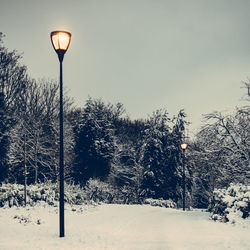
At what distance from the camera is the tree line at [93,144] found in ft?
59.7

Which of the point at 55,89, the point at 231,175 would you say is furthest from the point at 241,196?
the point at 55,89

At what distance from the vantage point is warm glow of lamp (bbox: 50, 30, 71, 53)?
8.51m

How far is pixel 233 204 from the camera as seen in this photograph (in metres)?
14.0

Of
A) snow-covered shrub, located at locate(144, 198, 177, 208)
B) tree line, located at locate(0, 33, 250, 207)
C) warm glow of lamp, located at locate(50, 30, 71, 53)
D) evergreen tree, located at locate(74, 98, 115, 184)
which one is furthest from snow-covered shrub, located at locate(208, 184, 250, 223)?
evergreen tree, located at locate(74, 98, 115, 184)

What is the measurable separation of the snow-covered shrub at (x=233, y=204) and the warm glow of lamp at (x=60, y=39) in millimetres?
9523

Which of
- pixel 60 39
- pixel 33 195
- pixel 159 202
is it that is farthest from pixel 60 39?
pixel 159 202

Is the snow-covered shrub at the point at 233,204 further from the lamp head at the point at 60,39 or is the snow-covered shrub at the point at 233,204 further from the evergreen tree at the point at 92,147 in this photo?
the evergreen tree at the point at 92,147

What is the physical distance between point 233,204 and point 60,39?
32.9ft

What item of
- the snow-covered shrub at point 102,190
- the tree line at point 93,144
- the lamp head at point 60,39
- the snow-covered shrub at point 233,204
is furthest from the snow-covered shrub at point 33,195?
the lamp head at point 60,39

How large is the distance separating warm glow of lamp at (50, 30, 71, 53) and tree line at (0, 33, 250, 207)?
1090cm

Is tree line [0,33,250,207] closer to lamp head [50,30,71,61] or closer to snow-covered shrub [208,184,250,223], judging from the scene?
snow-covered shrub [208,184,250,223]

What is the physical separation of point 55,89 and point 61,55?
27294 millimetres

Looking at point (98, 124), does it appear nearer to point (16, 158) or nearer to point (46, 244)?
point (16, 158)

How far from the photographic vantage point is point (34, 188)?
19969 millimetres
